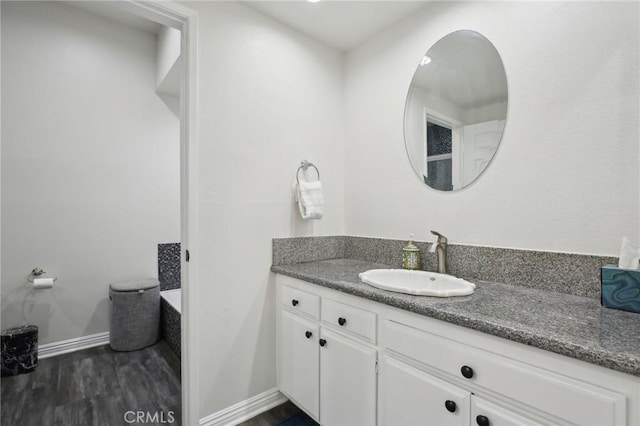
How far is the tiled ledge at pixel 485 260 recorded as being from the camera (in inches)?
46.4

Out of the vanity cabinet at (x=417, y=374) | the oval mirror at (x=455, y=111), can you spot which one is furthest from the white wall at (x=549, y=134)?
the vanity cabinet at (x=417, y=374)

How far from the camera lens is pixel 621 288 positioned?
39.2 inches

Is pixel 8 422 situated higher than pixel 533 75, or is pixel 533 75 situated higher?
pixel 533 75

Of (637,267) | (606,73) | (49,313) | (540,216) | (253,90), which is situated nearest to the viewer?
(637,267)

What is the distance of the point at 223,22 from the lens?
1.65m

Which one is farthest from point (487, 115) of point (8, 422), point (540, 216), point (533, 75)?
Result: point (8, 422)

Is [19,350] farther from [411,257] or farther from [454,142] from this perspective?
[454,142]

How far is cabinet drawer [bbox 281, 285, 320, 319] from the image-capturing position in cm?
154

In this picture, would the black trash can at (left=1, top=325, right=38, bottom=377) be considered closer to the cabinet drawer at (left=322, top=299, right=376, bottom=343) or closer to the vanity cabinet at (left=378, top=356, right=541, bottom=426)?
the cabinet drawer at (left=322, top=299, right=376, bottom=343)

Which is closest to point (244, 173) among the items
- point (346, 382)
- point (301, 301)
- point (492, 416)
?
point (301, 301)

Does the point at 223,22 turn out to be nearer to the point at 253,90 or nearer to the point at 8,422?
the point at 253,90

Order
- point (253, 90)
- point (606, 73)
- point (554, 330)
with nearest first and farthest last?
point (554, 330), point (606, 73), point (253, 90)

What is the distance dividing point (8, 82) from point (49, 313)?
1.83m

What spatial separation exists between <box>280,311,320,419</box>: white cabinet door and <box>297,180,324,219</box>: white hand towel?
0.61 metres
